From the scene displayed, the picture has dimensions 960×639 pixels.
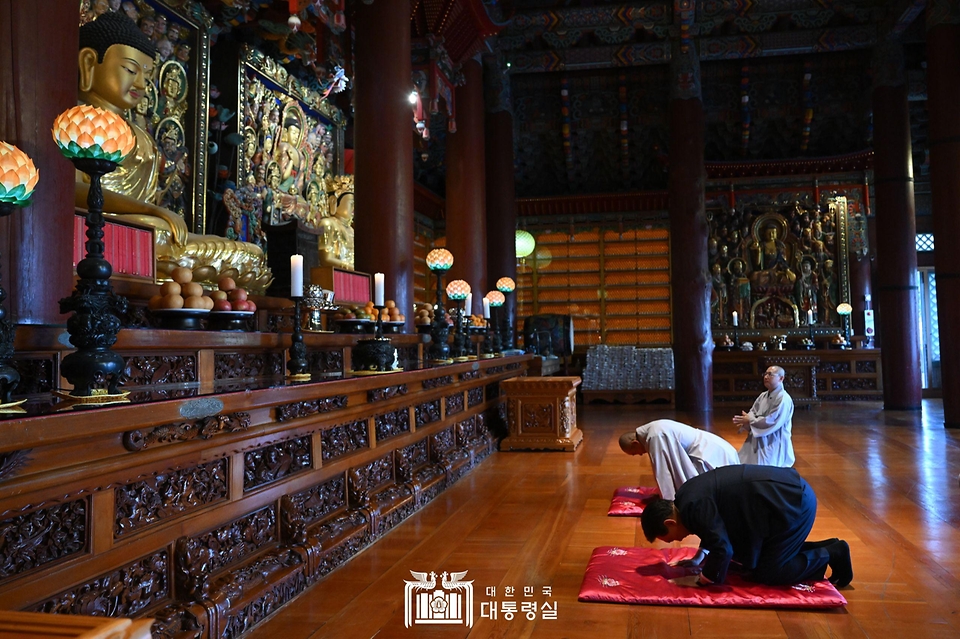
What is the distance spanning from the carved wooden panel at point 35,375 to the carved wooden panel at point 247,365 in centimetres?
81

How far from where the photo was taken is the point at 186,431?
2018 millimetres

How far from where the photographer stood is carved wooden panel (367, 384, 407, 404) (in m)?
3.42

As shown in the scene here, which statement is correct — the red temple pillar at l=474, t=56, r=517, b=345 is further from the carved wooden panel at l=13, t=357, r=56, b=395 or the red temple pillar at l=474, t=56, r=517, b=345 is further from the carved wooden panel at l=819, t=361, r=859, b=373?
the carved wooden panel at l=13, t=357, r=56, b=395

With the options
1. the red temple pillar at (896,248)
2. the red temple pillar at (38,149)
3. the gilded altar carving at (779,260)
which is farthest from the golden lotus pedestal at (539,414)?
the gilded altar carving at (779,260)

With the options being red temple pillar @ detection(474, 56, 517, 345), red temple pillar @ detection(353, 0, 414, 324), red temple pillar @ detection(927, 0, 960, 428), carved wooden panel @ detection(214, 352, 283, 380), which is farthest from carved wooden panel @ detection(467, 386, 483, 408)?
red temple pillar @ detection(927, 0, 960, 428)

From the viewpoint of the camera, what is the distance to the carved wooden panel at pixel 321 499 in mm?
2844

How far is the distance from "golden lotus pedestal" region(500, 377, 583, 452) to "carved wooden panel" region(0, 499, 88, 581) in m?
4.57

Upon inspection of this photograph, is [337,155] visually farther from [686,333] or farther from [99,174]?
[99,174]

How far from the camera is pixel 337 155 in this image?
9500mm

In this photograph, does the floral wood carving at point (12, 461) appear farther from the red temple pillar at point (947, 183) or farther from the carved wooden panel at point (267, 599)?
the red temple pillar at point (947, 183)

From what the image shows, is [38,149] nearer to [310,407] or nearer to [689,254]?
[310,407]

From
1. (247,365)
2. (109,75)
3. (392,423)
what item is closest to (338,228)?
(109,75)

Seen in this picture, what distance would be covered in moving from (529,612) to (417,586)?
464mm

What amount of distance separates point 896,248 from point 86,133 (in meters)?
9.62
